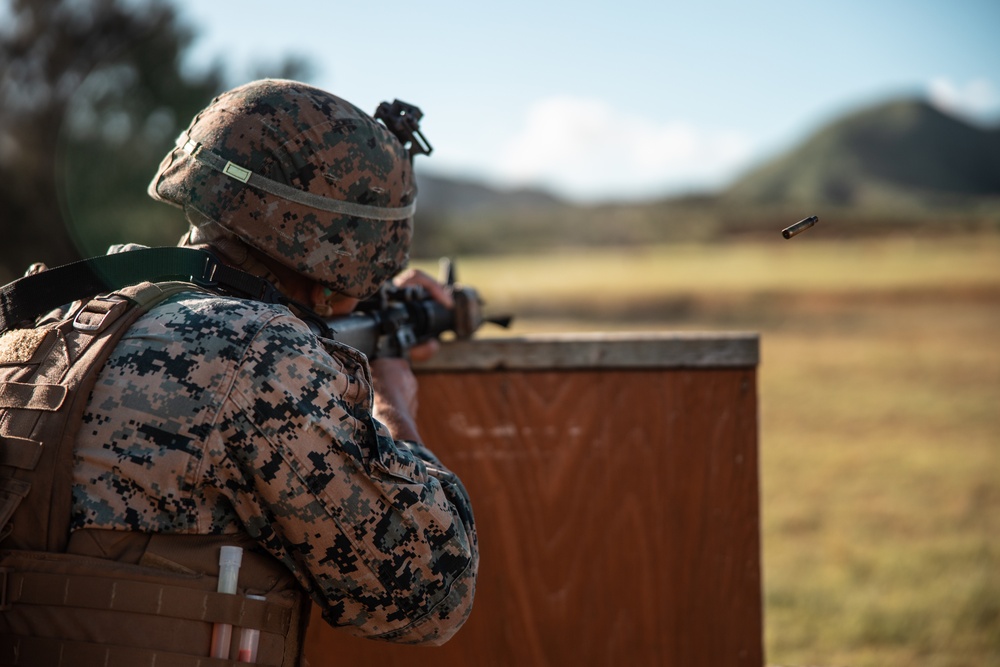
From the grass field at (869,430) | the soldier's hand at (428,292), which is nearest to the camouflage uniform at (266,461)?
the soldier's hand at (428,292)

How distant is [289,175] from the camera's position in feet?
7.36

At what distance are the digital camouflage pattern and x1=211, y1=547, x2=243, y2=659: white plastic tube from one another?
0.06m

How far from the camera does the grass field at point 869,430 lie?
6688 millimetres

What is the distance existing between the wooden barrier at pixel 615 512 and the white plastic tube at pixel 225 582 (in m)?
1.28

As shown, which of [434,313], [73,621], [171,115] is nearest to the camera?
[73,621]

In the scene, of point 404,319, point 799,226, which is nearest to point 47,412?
point 404,319

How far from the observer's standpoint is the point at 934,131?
91938 mm

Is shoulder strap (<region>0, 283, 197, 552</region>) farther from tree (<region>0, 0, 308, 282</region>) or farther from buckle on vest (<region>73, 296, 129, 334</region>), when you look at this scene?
tree (<region>0, 0, 308, 282</region>)

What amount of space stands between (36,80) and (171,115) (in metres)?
4.45

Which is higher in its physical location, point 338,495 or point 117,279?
point 117,279

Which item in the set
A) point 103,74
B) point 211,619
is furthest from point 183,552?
point 103,74

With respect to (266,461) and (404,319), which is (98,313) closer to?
(266,461)

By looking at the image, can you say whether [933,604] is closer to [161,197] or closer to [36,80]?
[161,197]

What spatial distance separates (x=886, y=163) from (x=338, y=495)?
103938 mm
